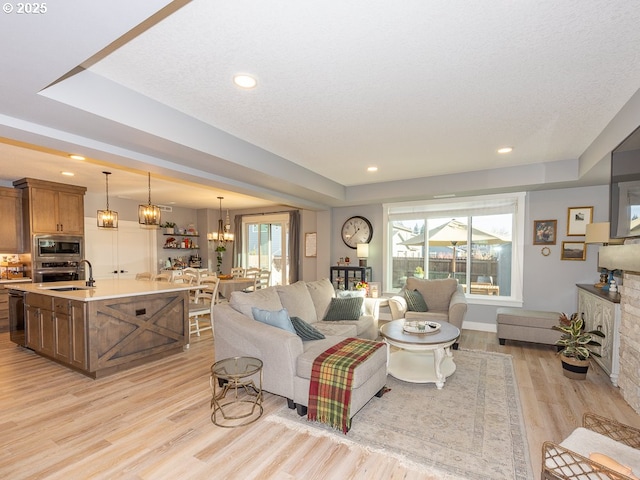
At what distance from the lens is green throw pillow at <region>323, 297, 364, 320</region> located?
4.28 meters

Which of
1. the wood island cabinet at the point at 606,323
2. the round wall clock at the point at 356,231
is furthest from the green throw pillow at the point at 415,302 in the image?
the wood island cabinet at the point at 606,323

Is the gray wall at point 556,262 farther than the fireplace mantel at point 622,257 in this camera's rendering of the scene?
Yes

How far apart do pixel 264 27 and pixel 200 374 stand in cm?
343

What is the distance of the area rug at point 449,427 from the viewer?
2.11 m

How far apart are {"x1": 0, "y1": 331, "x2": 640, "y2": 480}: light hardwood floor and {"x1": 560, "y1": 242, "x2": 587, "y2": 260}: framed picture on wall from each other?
5.96 feet

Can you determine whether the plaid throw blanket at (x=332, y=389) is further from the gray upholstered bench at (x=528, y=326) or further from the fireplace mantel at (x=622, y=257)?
the gray upholstered bench at (x=528, y=326)

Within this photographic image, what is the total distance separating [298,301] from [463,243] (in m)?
3.51

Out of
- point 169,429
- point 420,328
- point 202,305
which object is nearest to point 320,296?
point 420,328

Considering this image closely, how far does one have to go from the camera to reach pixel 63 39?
4.96ft

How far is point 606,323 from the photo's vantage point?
3.51 meters

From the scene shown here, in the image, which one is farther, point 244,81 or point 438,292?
point 438,292

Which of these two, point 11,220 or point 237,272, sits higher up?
point 11,220

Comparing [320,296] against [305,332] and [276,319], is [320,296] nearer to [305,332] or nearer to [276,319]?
[305,332]

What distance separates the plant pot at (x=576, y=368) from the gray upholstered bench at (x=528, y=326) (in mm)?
903
